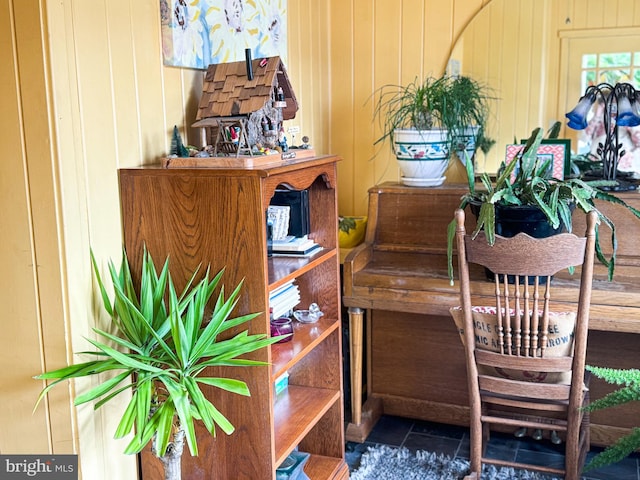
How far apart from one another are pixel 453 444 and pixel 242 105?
1.60 meters

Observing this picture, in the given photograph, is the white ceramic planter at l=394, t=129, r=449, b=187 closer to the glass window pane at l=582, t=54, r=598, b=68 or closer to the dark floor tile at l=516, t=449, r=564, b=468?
the glass window pane at l=582, t=54, r=598, b=68

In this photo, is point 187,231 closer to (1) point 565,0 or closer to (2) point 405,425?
(2) point 405,425

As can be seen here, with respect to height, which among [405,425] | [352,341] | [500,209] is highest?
[500,209]

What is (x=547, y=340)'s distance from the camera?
211 centimetres

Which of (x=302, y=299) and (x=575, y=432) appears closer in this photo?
(x=575, y=432)

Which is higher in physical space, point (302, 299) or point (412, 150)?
point (412, 150)

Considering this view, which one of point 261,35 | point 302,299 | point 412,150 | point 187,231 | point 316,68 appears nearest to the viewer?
point 187,231

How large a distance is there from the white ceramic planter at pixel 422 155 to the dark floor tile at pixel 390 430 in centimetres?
102

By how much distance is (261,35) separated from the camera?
2.50 m

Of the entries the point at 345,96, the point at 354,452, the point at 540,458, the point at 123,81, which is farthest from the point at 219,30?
the point at 540,458

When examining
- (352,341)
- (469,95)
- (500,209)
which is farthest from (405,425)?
(469,95)

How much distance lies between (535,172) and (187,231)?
1.24 m

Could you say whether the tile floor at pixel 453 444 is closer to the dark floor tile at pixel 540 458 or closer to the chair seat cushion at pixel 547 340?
the dark floor tile at pixel 540 458

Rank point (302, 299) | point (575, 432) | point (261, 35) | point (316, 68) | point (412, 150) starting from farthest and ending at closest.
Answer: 1. point (316, 68)
2. point (412, 150)
3. point (261, 35)
4. point (302, 299)
5. point (575, 432)
